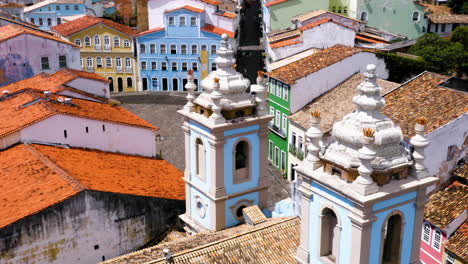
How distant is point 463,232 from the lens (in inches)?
1200

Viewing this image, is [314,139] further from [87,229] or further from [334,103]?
[334,103]

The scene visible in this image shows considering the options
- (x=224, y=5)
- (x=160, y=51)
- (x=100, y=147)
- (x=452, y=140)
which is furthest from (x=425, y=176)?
(x=224, y=5)

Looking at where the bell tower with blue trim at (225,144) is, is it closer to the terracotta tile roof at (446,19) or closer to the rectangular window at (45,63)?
the rectangular window at (45,63)

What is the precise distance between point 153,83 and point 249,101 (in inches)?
2011

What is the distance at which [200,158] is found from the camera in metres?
25.0

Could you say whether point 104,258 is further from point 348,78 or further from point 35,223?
point 348,78

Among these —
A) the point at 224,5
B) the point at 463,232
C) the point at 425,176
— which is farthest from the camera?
the point at 224,5

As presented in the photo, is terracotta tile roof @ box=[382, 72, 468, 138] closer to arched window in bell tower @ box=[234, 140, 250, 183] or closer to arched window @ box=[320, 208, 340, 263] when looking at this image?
arched window in bell tower @ box=[234, 140, 250, 183]

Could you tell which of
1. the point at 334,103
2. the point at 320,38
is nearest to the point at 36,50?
the point at 334,103

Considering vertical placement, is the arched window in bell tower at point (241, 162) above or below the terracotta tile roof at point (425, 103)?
above

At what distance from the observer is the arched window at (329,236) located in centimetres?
1725

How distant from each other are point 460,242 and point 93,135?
2055 cm

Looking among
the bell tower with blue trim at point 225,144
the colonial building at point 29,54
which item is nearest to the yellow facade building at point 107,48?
the colonial building at point 29,54

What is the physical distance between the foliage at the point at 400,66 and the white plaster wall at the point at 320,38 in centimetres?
792
